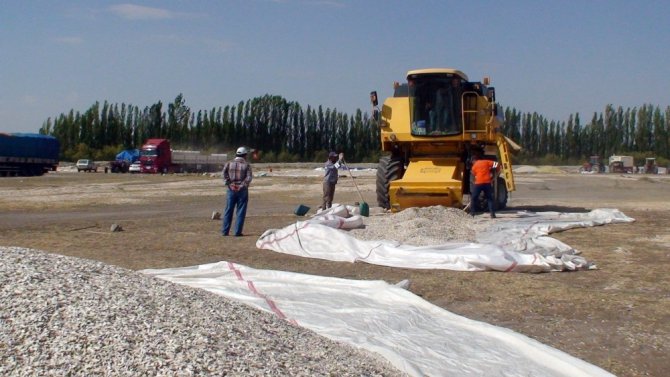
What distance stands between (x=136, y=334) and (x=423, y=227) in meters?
9.30

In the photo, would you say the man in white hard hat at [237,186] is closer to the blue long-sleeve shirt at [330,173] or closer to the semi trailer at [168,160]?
the blue long-sleeve shirt at [330,173]

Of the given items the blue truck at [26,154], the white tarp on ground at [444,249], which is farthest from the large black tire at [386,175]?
the blue truck at [26,154]

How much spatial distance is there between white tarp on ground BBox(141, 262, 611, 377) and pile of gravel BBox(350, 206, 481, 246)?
4.24m

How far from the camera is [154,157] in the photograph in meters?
65.2

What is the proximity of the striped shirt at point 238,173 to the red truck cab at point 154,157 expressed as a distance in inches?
2041

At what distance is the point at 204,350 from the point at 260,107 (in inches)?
3765

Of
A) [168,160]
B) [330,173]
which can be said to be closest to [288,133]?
[168,160]

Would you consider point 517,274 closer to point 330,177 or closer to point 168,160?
point 330,177

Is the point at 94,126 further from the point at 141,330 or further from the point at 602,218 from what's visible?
the point at 141,330

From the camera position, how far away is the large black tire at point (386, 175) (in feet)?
64.7

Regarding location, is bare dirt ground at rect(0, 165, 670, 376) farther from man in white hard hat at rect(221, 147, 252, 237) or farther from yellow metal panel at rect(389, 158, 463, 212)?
yellow metal panel at rect(389, 158, 463, 212)

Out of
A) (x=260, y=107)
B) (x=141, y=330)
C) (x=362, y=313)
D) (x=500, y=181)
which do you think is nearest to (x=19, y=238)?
(x=362, y=313)

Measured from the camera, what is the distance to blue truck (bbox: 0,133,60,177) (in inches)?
2276

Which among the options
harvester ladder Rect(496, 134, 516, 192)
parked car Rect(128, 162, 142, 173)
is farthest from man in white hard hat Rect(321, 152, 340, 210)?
parked car Rect(128, 162, 142, 173)
